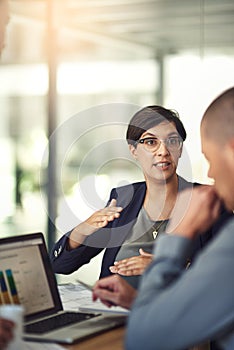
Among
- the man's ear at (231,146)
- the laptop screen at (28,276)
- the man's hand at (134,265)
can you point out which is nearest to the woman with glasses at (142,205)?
the man's hand at (134,265)

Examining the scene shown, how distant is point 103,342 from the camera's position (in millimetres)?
2156

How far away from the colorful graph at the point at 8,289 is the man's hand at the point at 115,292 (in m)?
Answer: 0.23

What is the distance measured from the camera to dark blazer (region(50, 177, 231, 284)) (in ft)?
11.0

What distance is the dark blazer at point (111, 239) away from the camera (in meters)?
3.36

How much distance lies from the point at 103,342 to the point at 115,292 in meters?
0.16

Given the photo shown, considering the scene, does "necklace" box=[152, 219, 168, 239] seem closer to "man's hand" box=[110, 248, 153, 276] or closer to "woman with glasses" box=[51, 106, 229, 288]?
"woman with glasses" box=[51, 106, 229, 288]

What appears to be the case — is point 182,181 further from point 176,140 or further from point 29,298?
point 29,298

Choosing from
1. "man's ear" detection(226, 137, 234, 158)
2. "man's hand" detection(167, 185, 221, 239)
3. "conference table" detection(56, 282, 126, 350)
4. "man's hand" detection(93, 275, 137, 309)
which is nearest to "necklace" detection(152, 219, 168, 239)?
"conference table" detection(56, 282, 126, 350)

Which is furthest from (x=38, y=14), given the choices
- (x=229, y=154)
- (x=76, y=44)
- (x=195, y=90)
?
(x=229, y=154)

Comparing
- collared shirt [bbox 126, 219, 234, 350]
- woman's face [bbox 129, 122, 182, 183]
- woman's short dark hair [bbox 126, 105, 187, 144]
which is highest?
woman's short dark hair [bbox 126, 105, 187, 144]

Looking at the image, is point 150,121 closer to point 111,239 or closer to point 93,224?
point 111,239

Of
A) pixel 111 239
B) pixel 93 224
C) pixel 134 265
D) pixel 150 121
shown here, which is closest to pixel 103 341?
pixel 134 265

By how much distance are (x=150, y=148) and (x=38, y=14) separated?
301cm

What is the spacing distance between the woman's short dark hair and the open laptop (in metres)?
1.23
